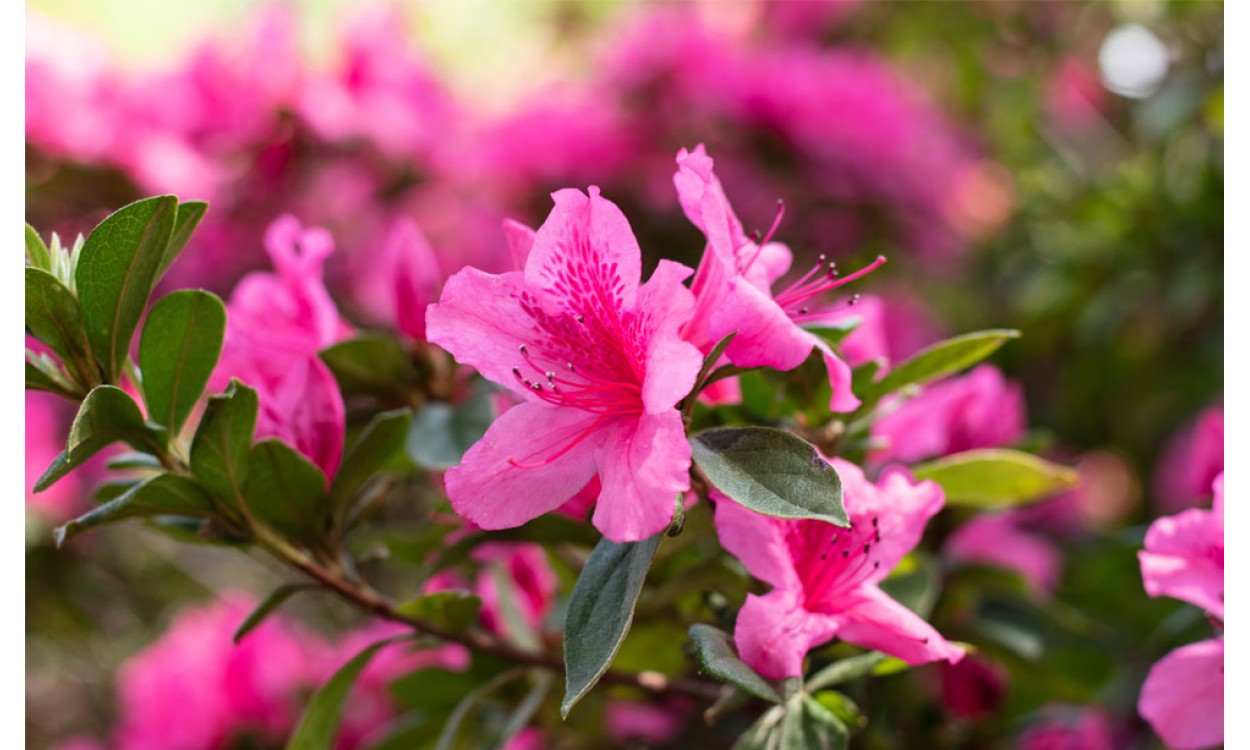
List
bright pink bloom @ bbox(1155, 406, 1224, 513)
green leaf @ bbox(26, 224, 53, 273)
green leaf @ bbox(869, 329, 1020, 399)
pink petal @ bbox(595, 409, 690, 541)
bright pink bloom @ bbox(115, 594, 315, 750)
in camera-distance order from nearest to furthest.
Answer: pink petal @ bbox(595, 409, 690, 541)
green leaf @ bbox(26, 224, 53, 273)
green leaf @ bbox(869, 329, 1020, 399)
bright pink bloom @ bbox(1155, 406, 1224, 513)
bright pink bloom @ bbox(115, 594, 315, 750)

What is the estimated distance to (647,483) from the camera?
24.6 inches

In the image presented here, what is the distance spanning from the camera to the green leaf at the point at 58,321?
2.30 ft

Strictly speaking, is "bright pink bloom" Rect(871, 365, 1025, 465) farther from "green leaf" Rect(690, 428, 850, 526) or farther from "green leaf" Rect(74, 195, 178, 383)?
"green leaf" Rect(74, 195, 178, 383)

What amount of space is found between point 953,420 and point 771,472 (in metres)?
0.47

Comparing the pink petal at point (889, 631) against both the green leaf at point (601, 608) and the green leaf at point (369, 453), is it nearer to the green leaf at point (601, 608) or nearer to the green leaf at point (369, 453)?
the green leaf at point (601, 608)

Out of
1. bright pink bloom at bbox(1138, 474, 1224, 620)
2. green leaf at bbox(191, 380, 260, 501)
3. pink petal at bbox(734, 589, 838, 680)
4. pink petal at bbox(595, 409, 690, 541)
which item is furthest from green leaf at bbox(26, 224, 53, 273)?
bright pink bloom at bbox(1138, 474, 1224, 620)

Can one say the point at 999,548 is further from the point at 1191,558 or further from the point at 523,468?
the point at 523,468

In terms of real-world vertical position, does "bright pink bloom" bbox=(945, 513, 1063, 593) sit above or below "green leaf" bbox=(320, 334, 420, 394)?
below

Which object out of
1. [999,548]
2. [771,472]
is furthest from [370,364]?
[999,548]

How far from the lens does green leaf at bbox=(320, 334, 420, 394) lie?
90 cm

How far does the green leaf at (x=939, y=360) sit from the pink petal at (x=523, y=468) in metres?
0.27

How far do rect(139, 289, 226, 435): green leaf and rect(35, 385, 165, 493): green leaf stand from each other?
3 centimetres
